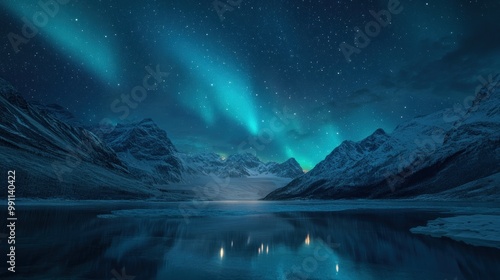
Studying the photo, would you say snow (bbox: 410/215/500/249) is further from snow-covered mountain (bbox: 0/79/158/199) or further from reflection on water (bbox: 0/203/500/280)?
snow-covered mountain (bbox: 0/79/158/199)

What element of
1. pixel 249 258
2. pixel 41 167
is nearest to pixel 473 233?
pixel 249 258

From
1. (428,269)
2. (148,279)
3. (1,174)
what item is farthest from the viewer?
(1,174)

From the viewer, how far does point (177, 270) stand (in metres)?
17.0

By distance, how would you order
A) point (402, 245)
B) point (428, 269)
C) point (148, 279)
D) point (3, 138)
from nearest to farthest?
1. point (148, 279)
2. point (428, 269)
3. point (402, 245)
4. point (3, 138)

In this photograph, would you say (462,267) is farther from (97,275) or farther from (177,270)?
(97,275)

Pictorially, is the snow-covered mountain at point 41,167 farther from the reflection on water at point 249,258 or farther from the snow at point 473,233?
the snow at point 473,233

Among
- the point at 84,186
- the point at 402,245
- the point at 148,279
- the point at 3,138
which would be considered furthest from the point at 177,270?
the point at 3,138


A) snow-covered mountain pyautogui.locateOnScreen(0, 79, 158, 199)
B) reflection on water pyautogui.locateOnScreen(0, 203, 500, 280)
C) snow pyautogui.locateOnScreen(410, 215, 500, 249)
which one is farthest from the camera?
snow-covered mountain pyautogui.locateOnScreen(0, 79, 158, 199)

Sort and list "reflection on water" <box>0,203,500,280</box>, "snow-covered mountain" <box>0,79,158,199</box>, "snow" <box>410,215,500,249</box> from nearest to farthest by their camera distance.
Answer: "reflection on water" <box>0,203,500,280</box> → "snow" <box>410,215,500,249</box> → "snow-covered mountain" <box>0,79,158,199</box>

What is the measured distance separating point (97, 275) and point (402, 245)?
22.3m

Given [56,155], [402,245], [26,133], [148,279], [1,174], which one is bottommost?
[148,279]

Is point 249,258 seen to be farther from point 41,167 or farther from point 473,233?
point 41,167

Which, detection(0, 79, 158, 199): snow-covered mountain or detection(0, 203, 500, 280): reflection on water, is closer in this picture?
detection(0, 203, 500, 280): reflection on water

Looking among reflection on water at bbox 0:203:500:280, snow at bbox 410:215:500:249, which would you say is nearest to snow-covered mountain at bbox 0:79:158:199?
reflection on water at bbox 0:203:500:280
